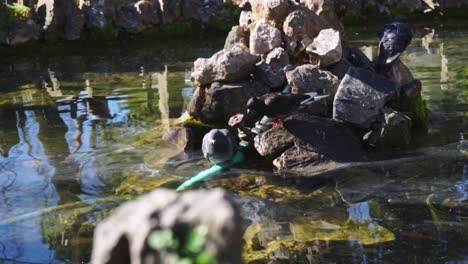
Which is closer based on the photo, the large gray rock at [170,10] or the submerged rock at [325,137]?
the submerged rock at [325,137]

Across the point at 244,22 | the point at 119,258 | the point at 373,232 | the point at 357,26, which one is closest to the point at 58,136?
the point at 244,22

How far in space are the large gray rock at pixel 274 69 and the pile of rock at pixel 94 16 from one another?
1019 centimetres

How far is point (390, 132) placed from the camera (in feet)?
22.6

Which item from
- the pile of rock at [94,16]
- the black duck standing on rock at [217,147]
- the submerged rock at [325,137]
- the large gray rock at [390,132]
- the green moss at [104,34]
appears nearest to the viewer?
the black duck standing on rock at [217,147]

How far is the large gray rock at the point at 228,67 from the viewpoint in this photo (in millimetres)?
7359

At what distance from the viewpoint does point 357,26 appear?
62.0 feet

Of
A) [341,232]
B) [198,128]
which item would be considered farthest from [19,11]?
[341,232]

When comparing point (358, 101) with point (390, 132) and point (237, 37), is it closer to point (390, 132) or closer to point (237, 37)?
point (390, 132)

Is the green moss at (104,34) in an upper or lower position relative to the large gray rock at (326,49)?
lower

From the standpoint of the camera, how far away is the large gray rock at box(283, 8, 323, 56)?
7.61 metres

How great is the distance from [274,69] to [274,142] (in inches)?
42.6

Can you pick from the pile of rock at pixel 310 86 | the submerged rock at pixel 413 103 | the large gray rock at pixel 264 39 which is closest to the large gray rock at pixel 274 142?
the pile of rock at pixel 310 86

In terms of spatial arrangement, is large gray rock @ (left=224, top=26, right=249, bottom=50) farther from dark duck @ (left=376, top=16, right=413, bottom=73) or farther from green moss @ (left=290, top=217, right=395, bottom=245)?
green moss @ (left=290, top=217, right=395, bottom=245)

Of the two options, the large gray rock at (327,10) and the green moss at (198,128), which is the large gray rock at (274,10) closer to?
the large gray rock at (327,10)
